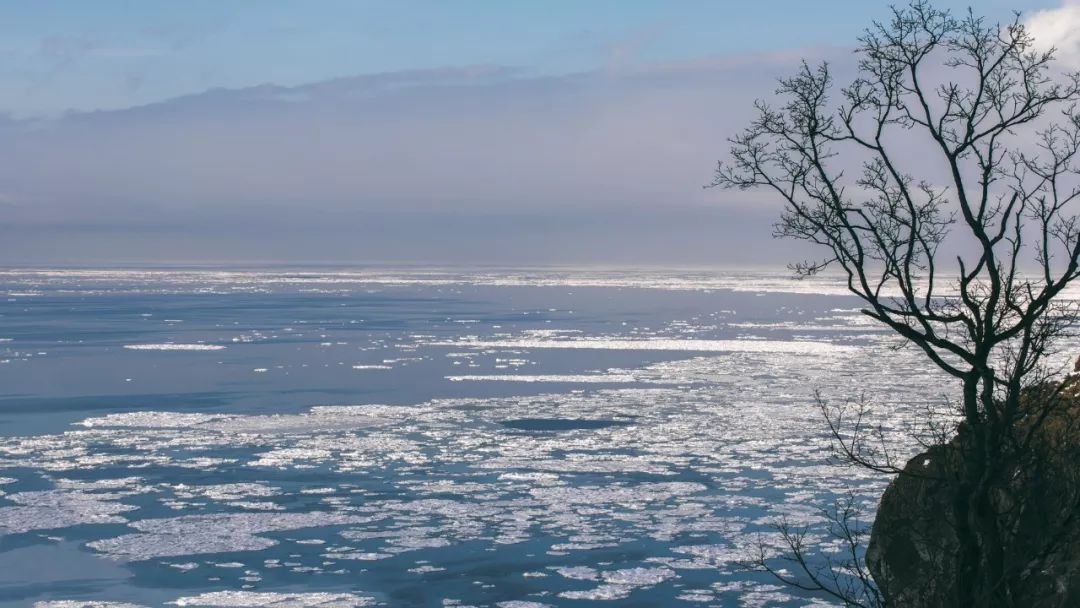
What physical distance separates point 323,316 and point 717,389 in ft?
156

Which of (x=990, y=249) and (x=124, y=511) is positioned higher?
(x=990, y=249)

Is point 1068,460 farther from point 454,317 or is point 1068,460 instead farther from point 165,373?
point 454,317

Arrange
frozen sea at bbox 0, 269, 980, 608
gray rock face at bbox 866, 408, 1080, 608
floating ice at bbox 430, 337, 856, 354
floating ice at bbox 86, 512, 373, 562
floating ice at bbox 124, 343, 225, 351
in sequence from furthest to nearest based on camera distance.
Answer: floating ice at bbox 124, 343, 225, 351 → floating ice at bbox 430, 337, 856, 354 → floating ice at bbox 86, 512, 373, 562 → frozen sea at bbox 0, 269, 980, 608 → gray rock face at bbox 866, 408, 1080, 608

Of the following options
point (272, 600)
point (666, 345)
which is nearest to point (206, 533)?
point (272, 600)

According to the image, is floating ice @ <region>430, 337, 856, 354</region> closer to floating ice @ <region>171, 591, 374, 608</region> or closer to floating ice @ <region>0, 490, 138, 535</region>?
floating ice @ <region>0, 490, 138, 535</region>

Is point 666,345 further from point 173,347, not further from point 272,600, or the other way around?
point 272,600

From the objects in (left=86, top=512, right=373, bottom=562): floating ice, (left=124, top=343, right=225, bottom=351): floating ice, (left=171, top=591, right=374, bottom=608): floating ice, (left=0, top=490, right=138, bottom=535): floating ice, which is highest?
(left=124, top=343, right=225, bottom=351): floating ice

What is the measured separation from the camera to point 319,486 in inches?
890

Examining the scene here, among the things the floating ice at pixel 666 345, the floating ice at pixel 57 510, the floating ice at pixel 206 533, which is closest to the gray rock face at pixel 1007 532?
the floating ice at pixel 206 533

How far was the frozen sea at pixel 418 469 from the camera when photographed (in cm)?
1656

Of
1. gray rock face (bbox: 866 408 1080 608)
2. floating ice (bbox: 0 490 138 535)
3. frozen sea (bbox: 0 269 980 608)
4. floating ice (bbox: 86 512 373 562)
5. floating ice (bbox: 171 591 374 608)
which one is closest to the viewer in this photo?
gray rock face (bbox: 866 408 1080 608)

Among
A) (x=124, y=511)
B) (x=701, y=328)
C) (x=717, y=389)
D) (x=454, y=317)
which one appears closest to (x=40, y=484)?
(x=124, y=511)

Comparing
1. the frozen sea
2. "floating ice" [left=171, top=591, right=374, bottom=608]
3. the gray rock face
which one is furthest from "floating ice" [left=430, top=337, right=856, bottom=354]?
"floating ice" [left=171, top=591, right=374, bottom=608]

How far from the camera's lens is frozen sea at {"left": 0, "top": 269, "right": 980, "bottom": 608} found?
16562 mm
